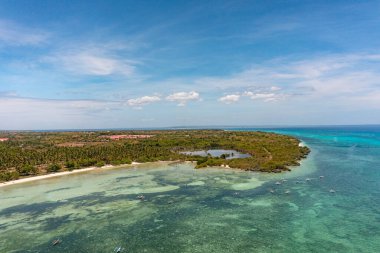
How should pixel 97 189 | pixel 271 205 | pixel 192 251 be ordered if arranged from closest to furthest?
pixel 192 251
pixel 271 205
pixel 97 189

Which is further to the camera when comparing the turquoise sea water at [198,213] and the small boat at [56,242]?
the small boat at [56,242]

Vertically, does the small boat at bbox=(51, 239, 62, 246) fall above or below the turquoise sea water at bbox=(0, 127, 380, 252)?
below

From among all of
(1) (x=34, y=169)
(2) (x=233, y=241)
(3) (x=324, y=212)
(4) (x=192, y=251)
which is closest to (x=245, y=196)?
(3) (x=324, y=212)

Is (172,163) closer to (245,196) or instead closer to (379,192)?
(245,196)

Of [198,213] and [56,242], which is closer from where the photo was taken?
[56,242]

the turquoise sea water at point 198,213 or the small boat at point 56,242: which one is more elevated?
the turquoise sea water at point 198,213

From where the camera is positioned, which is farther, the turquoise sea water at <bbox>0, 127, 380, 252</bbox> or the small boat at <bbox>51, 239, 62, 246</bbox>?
the small boat at <bbox>51, 239, 62, 246</bbox>

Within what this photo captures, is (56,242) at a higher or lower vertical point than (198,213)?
lower

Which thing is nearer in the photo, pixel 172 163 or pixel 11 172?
pixel 11 172
